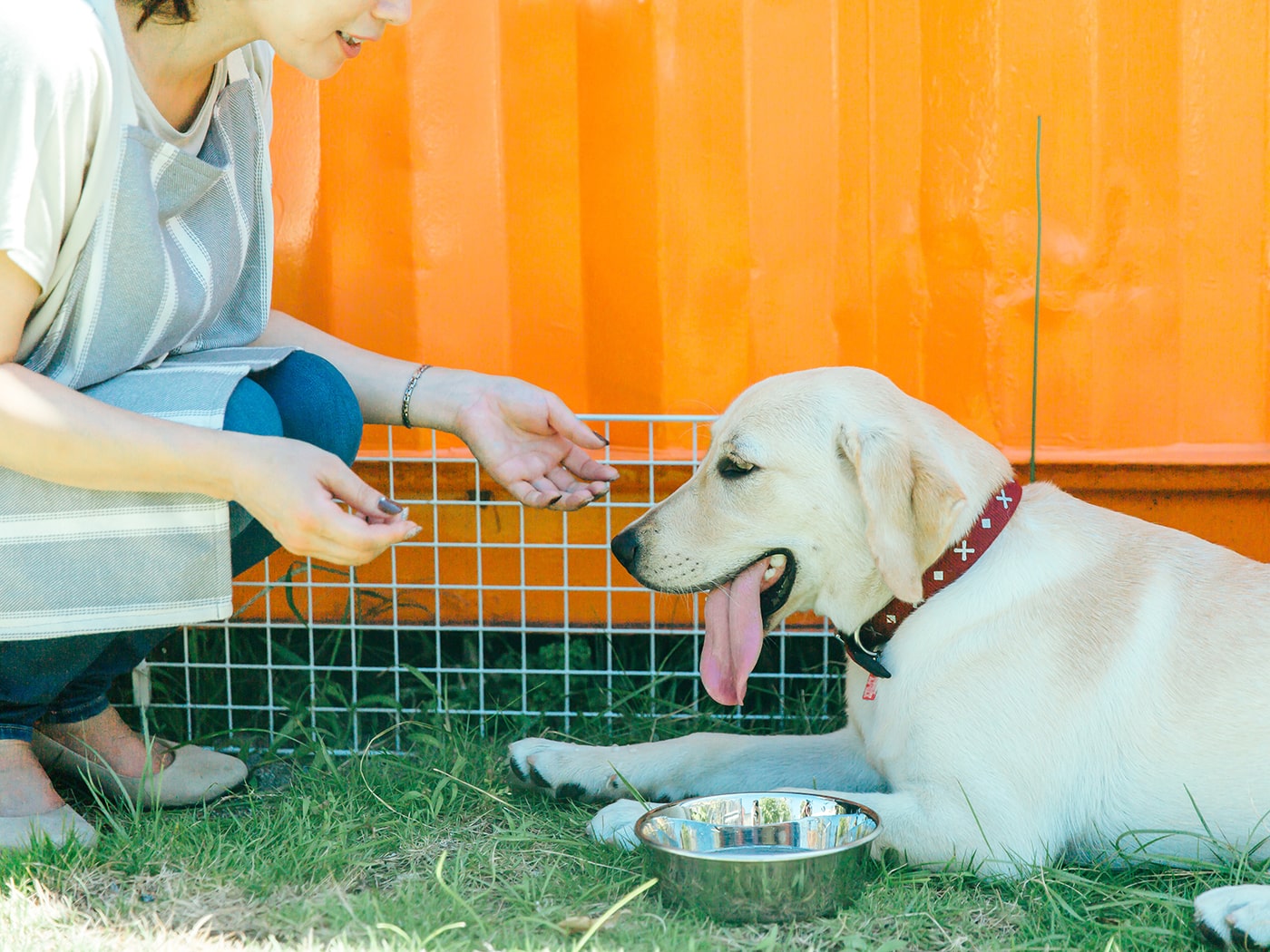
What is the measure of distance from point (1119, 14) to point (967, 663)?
1.76 m

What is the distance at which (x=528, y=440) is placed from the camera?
2746mm

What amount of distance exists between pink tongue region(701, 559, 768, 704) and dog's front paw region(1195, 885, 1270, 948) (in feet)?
2.90

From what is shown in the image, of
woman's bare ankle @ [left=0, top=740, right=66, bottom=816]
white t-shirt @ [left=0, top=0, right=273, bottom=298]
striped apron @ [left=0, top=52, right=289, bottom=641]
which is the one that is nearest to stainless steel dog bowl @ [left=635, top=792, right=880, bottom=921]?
striped apron @ [left=0, top=52, right=289, bottom=641]

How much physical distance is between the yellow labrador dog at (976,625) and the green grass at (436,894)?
0.10 meters

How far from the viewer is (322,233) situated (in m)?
3.24

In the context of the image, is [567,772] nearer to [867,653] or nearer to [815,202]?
[867,653]

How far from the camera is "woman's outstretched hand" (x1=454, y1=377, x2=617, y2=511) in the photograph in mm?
2684

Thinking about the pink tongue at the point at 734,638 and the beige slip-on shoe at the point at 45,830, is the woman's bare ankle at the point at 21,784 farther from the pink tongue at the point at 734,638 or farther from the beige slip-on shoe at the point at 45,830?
the pink tongue at the point at 734,638

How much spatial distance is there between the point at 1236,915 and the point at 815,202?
75.1 inches

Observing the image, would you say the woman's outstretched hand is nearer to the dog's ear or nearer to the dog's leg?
the dog's leg

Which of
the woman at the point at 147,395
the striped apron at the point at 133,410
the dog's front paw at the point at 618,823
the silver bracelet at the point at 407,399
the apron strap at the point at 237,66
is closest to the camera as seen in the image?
the woman at the point at 147,395

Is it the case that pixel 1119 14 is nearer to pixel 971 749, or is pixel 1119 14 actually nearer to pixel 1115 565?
pixel 1115 565

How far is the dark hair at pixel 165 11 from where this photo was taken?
2.32 m

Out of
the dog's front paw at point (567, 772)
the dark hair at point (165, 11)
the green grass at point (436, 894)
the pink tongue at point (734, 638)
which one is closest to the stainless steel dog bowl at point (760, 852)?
the green grass at point (436, 894)
